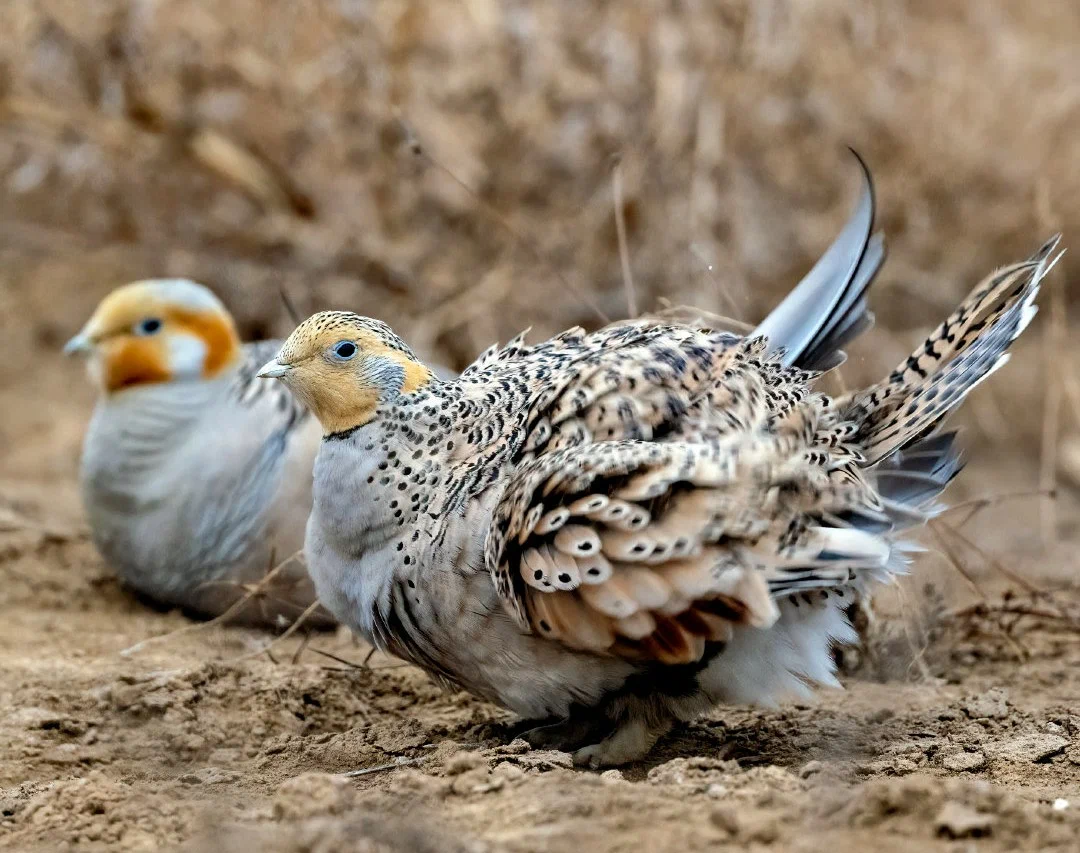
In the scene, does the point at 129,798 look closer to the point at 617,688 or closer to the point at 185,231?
the point at 617,688

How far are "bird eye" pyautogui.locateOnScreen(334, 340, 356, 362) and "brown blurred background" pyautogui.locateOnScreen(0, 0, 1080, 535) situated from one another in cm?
351

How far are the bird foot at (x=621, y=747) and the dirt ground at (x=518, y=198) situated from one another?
819 millimetres

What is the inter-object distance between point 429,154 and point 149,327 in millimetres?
1822

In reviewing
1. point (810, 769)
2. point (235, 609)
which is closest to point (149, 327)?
point (235, 609)

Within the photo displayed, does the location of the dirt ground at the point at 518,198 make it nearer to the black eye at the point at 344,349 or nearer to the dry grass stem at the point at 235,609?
the dry grass stem at the point at 235,609

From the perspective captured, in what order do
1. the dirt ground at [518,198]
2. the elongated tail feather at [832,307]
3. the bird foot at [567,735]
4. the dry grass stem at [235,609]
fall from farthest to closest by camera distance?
the dirt ground at [518,198] < the dry grass stem at [235,609] < the elongated tail feather at [832,307] < the bird foot at [567,735]

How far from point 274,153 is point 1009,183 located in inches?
154

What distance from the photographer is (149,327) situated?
5398 millimetres

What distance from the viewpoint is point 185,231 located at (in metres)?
7.25

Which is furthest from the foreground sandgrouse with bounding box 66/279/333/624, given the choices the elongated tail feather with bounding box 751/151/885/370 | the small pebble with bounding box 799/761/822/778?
the small pebble with bounding box 799/761/822/778

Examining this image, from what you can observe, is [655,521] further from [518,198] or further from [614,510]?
[518,198]

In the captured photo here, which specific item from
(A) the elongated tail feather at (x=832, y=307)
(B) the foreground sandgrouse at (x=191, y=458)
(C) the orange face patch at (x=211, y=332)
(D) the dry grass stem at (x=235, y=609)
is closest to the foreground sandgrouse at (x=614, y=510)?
(A) the elongated tail feather at (x=832, y=307)

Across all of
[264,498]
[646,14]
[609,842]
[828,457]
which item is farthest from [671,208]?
[609,842]

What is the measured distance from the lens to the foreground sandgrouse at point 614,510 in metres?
2.89
